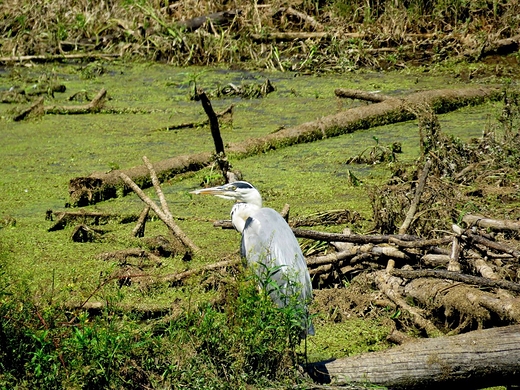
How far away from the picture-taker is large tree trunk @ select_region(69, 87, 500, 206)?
6816mm

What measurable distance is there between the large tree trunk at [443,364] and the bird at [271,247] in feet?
0.95

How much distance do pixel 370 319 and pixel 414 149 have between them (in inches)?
147

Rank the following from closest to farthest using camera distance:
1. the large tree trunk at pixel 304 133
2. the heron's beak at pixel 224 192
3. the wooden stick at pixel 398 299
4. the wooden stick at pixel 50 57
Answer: the wooden stick at pixel 398 299 → the heron's beak at pixel 224 192 → the large tree trunk at pixel 304 133 → the wooden stick at pixel 50 57

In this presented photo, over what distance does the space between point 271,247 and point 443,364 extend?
1.07 metres

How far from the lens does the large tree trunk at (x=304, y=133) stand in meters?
6.82

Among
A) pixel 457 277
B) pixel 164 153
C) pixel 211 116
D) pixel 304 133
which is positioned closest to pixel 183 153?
pixel 164 153

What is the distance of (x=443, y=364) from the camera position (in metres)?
3.55

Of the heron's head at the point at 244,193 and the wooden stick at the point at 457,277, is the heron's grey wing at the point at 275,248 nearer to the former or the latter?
the heron's head at the point at 244,193

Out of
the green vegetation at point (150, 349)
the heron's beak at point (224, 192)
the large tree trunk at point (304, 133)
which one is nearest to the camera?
the green vegetation at point (150, 349)

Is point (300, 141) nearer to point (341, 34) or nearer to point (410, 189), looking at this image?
point (410, 189)

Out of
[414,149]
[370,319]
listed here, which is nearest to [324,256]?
[370,319]

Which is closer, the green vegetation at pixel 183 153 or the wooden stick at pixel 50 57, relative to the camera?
the green vegetation at pixel 183 153

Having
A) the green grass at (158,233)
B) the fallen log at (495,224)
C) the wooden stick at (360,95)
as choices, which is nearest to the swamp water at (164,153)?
the green grass at (158,233)

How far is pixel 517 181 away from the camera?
20.7 feet
